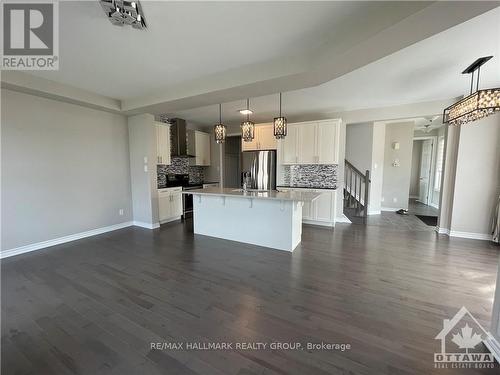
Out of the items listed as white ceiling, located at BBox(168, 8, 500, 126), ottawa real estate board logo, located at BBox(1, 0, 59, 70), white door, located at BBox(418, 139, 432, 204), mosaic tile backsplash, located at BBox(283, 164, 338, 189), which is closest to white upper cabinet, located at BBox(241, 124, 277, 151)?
white ceiling, located at BBox(168, 8, 500, 126)

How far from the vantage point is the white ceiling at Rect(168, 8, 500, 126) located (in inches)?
83.8

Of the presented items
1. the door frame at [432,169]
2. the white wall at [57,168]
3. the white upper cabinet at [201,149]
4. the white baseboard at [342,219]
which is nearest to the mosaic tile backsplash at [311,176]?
the white baseboard at [342,219]

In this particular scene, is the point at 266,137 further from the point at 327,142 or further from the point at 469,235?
the point at 469,235

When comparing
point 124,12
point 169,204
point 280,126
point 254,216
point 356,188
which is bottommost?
point 169,204

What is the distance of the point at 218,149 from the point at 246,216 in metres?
3.50

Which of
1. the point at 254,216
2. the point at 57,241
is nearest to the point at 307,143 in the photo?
the point at 254,216

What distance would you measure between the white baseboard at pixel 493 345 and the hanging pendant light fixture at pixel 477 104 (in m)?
2.37

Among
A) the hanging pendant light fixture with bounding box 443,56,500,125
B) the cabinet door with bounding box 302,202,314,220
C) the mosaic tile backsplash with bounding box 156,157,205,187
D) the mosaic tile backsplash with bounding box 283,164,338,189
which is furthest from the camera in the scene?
the mosaic tile backsplash with bounding box 156,157,205,187

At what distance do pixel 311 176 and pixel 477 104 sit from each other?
10.5ft

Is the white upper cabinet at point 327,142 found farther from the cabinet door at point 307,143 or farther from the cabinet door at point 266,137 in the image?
the cabinet door at point 266,137

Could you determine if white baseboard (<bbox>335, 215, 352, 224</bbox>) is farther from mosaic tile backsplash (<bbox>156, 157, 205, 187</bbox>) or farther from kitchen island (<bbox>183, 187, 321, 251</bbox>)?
mosaic tile backsplash (<bbox>156, 157, 205, 187</bbox>)

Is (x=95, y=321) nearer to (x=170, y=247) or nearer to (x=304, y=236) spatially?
(x=170, y=247)

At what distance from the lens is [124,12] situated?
1.75 meters

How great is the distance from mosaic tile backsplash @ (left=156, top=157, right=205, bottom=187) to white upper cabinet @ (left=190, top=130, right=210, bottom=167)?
0.25 metres
